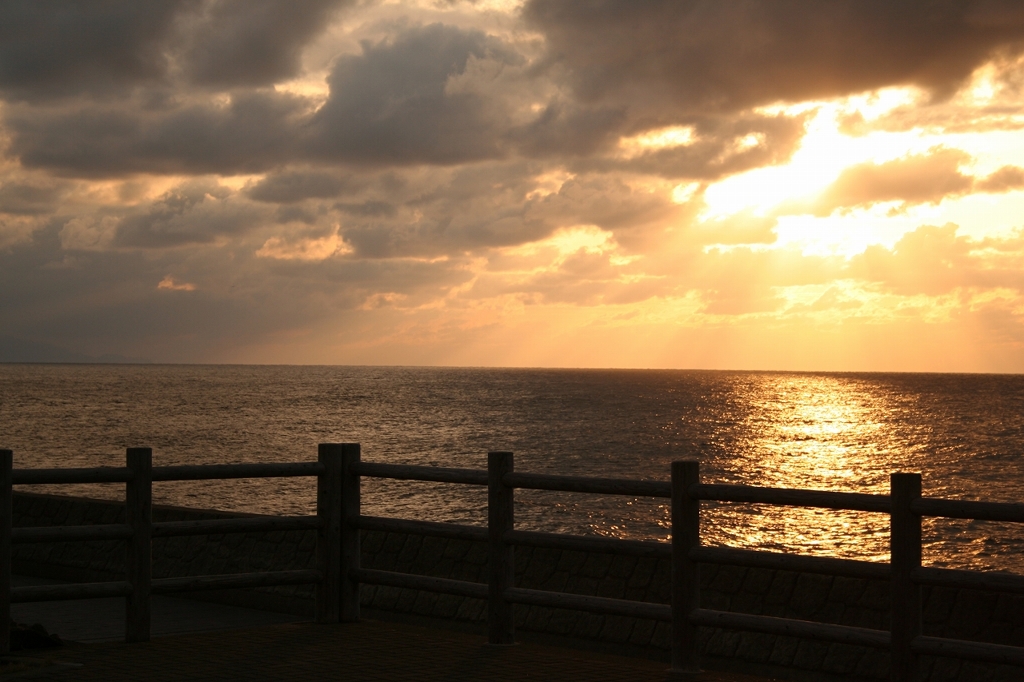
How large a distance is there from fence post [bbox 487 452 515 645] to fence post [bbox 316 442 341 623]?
1.68 meters

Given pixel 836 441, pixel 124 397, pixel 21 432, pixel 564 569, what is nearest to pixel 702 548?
pixel 564 569

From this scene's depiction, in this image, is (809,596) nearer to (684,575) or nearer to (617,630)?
(617,630)

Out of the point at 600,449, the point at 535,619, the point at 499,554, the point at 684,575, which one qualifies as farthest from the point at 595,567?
the point at 600,449

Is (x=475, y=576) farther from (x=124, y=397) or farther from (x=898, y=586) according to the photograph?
(x=124, y=397)

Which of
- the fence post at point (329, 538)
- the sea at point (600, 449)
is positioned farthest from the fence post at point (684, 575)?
the sea at point (600, 449)

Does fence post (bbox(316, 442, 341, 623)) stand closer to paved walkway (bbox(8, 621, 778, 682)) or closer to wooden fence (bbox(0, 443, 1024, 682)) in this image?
wooden fence (bbox(0, 443, 1024, 682))

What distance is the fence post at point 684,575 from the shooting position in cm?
801

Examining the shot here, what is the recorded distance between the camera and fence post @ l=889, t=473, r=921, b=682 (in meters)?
7.09

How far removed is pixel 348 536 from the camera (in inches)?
395

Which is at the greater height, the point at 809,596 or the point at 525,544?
the point at 525,544

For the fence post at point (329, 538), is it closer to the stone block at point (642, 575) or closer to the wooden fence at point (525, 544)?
the wooden fence at point (525, 544)

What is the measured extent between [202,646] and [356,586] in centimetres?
164

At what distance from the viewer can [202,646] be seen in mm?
8781

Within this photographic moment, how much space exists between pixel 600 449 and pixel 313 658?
69159 millimetres
